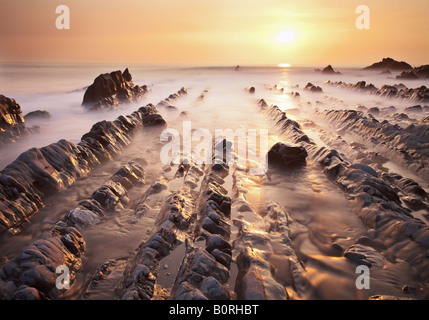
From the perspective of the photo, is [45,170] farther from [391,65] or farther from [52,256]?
[391,65]

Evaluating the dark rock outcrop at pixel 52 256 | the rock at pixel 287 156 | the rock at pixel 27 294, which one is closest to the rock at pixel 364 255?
the rock at pixel 287 156

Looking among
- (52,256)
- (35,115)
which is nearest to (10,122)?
(35,115)

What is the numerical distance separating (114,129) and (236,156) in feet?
14.7

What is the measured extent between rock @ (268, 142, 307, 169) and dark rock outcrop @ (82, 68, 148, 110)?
1421 centimetres

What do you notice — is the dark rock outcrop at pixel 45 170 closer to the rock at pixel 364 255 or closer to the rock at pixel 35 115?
the rock at pixel 364 255

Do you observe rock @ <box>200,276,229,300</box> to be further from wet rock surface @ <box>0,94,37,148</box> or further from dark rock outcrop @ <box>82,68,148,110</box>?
dark rock outcrop @ <box>82,68,148,110</box>

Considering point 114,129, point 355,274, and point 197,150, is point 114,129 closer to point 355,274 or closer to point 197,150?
point 197,150

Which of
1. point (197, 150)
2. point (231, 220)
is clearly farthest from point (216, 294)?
point (197, 150)

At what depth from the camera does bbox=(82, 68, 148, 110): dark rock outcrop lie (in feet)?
59.6

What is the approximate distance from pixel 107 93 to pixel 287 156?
55.5 feet

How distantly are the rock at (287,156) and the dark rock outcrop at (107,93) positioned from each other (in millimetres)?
14206

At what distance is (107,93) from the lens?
19.4 meters

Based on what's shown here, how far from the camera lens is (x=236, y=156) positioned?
7609 mm

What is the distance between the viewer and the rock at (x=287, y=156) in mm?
6939
